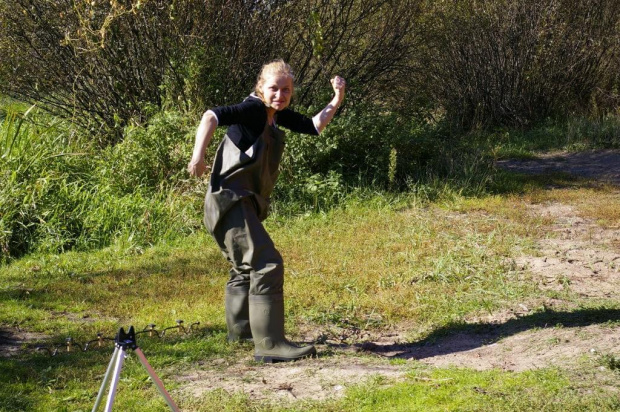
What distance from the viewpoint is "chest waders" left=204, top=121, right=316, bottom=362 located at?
493cm

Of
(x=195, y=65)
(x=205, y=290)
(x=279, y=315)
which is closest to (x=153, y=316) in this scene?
(x=205, y=290)

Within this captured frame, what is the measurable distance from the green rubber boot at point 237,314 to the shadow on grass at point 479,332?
752 mm

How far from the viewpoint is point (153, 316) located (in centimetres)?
625

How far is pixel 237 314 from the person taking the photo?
17.6 feet

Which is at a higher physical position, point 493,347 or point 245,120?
point 245,120

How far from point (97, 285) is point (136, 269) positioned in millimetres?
519

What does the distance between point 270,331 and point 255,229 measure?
0.61 m

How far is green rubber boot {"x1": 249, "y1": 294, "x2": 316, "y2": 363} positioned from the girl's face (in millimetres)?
1128

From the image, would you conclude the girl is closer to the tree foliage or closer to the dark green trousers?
the dark green trousers

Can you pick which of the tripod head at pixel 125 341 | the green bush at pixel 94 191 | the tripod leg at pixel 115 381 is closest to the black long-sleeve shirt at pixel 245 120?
the tripod head at pixel 125 341

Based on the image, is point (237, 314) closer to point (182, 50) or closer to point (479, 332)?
point (479, 332)

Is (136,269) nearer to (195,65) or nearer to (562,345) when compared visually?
(195,65)

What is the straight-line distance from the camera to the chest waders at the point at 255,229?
493 centimetres

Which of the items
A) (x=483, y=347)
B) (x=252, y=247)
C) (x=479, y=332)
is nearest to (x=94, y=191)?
(x=252, y=247)
